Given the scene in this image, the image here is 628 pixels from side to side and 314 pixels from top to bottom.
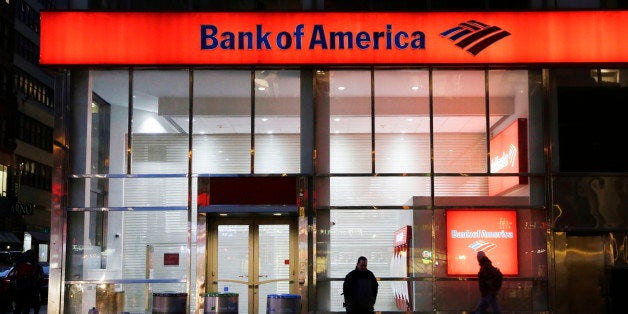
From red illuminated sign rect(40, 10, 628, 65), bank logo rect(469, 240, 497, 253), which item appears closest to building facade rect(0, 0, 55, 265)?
red illuminated sign rect(40, 10, 628, 65)

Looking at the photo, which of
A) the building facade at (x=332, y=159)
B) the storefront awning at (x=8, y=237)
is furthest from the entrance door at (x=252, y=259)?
the storefront awning at (x=8, y=237)

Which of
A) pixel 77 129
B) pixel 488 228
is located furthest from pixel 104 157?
pixel 488 228

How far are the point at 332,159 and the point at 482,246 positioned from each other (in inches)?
146

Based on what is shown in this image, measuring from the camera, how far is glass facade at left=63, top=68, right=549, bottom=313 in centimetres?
1812

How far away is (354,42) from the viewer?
60.0 feet

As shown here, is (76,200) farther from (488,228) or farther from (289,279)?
(488,228)

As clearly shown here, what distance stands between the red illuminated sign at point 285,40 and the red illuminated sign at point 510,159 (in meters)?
1.63

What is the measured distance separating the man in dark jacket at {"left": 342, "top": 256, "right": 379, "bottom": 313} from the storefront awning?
1898 inches

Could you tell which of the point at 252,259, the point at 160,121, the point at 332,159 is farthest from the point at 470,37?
the point at 160,121

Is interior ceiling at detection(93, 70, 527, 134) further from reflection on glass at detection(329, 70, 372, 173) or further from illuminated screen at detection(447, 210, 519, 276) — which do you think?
illuminated screen at detection(447, 210, 519, 276)

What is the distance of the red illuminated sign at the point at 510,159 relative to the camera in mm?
18453

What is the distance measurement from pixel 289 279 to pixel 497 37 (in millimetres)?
6890

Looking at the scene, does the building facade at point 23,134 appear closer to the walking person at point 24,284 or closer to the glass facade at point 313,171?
the walking person at point 24,284

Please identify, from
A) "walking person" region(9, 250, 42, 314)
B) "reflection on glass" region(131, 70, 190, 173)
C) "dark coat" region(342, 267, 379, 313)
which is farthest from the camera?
"walking person" region(9, 250, 42, 314)
